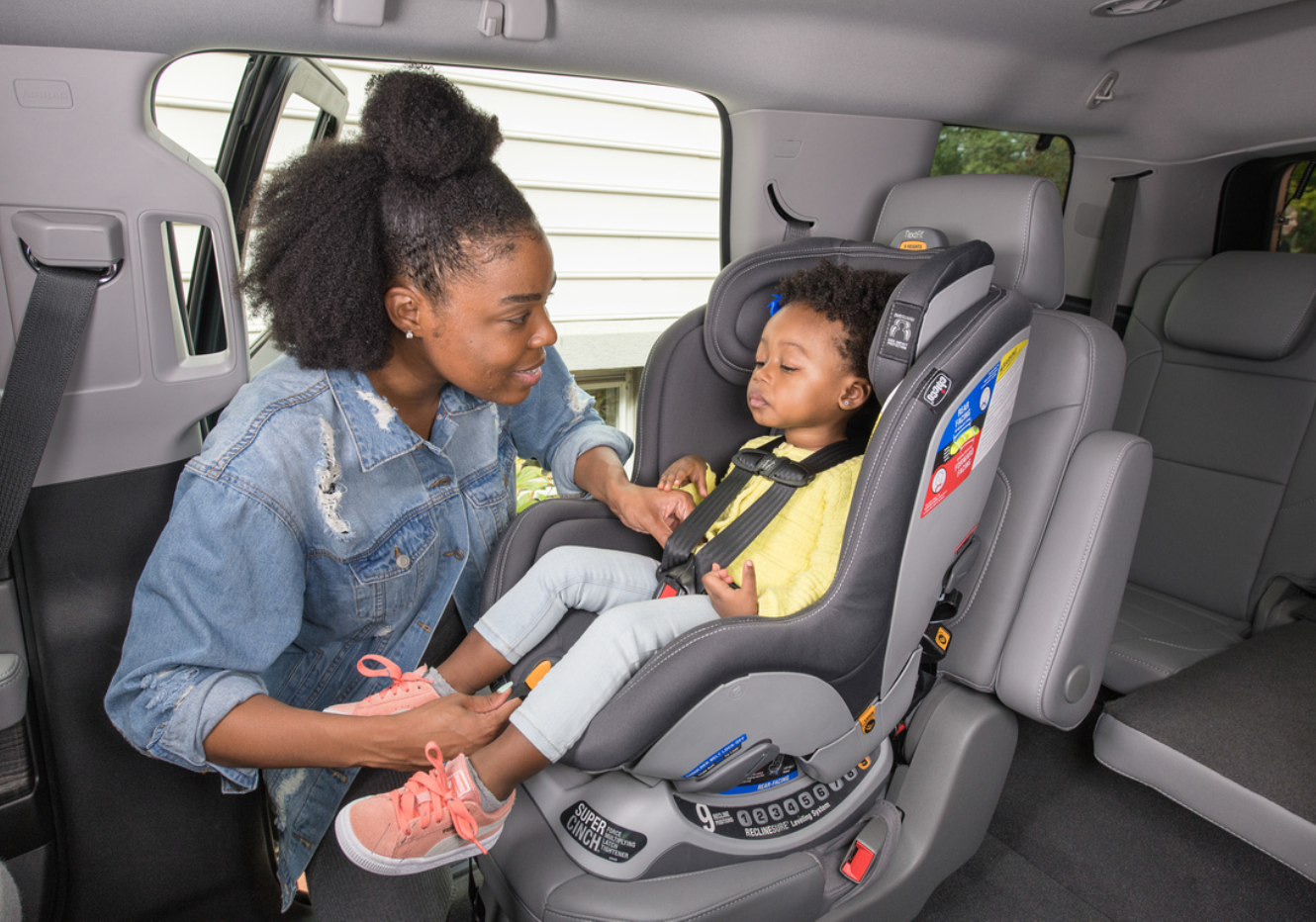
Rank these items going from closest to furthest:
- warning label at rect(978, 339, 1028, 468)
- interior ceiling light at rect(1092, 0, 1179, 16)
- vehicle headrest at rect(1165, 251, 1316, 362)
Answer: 1. warning label at rect(978, 339, 1028, 468)
2. interior ceiling light at rect(1092, 0, 1179, 16)
3. vehicle headrest at rect(1165, 251, 1316, 362)

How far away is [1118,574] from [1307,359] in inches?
49.4

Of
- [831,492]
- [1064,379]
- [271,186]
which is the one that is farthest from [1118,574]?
[271,186]

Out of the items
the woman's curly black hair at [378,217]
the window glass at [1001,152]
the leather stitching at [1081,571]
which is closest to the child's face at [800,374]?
the leather stitching at [1081,571]

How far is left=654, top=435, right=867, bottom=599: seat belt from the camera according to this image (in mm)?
1580

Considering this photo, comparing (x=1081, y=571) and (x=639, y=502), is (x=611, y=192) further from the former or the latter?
(x=1081, y=571)

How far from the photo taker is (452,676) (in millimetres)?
1521

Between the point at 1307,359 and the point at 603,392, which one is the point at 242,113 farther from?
the point at 1307,359

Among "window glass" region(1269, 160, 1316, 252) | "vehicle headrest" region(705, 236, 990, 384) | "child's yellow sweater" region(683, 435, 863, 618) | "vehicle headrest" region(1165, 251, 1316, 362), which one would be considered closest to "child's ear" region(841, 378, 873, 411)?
"child's yellow sweater" region(683, 435, 863, 618)

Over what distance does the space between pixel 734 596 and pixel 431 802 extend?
61 centimetres

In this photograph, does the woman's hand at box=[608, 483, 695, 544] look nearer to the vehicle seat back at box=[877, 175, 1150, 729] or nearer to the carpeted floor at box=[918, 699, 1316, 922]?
the vehicle seat back at box=[877, 175, 1150, 729]

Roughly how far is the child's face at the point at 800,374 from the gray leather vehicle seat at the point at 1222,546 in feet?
3.74

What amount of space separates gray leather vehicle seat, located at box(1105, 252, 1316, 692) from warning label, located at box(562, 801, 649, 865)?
1758 millimetres

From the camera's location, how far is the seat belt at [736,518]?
1580 mm

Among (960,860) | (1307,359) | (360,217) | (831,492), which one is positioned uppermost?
(360,217)
